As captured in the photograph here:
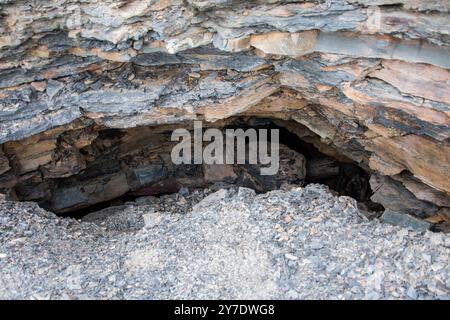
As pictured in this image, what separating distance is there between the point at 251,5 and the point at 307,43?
73 centimetres

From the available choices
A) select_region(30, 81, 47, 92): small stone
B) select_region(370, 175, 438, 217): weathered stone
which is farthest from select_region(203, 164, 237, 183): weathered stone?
select_region(30, 81, 47, 92): small stone

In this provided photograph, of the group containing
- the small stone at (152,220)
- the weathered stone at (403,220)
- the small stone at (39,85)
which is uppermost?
the small stone at (39,85)

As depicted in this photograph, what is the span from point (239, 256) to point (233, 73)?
2338mm

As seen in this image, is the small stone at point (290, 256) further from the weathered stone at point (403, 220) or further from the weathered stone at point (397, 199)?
the weathered stone at point (397, 199)

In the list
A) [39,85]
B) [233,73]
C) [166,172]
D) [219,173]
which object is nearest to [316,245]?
[233,73]

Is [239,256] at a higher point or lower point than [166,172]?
higher

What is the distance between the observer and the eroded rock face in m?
4.91

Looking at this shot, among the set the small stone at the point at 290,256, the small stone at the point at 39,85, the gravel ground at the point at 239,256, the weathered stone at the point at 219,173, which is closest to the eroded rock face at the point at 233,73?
the small stone at the point at 39,85

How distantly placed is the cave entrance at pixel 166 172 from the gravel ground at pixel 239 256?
7.62ft

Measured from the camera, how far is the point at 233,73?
6211mm

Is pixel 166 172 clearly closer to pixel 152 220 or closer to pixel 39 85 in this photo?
pixel 152 220

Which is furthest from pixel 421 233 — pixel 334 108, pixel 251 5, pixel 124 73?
pixel 124 73

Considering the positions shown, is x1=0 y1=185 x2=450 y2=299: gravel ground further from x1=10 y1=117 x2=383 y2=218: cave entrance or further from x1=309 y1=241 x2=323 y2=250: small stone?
x1=10 y1=117 x2=383 y2=218: cave entrance

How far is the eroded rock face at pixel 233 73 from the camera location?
4.91 meters
